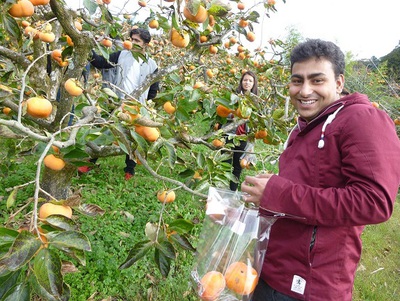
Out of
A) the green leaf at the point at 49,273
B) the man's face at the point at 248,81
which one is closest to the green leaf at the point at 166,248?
the green leaf at the point at 49,273

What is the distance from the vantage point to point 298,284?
104 cm

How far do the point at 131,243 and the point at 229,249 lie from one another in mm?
1595

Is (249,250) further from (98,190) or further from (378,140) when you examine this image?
→ (98,190)

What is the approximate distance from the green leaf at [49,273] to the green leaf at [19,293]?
5 centimetres

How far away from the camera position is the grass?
2066mm

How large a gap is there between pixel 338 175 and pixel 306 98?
29 centimetres

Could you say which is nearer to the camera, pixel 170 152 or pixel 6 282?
pixel 6 282

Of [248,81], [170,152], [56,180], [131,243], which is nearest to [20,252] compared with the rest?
[170,152]

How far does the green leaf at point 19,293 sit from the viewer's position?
0.73 m

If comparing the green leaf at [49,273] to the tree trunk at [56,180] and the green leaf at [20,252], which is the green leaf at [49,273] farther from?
the tree trunk at [56,180]

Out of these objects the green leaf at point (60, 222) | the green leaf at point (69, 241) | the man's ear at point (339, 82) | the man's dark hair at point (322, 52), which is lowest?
the green leaf at point (69, 241)

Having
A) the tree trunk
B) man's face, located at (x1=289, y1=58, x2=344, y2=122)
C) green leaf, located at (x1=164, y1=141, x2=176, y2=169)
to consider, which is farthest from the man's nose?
the tree trunk

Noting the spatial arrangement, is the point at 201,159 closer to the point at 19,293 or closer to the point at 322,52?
the point at 322,52

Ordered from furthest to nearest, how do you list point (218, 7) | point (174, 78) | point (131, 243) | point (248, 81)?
point (248, 81) → point (131, 243) → point (174, 78) → point (218, 7)
